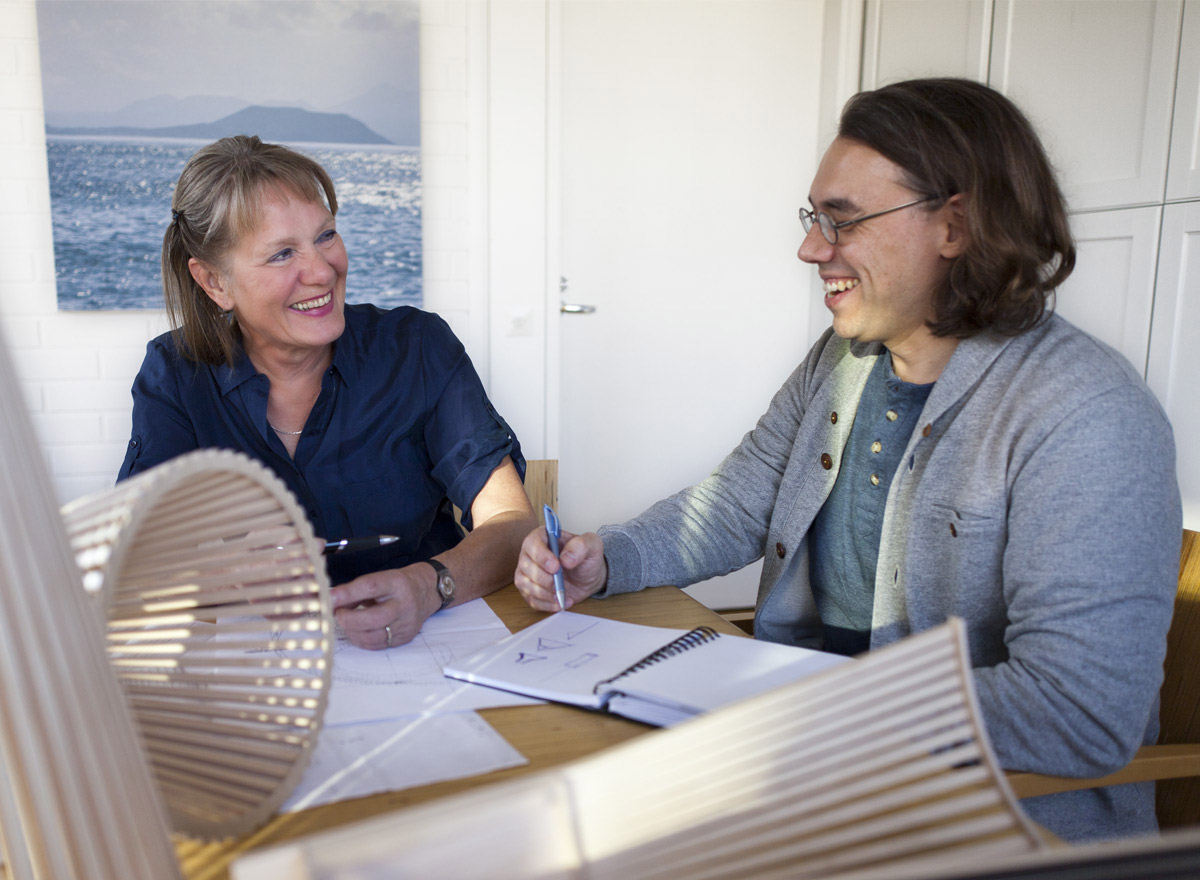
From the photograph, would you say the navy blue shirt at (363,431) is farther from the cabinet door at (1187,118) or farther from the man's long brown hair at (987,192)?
the cabinet door at (1187,118)

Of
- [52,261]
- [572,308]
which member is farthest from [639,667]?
[52,261]

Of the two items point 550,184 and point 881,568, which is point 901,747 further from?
point 550,184

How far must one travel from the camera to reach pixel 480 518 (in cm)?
151

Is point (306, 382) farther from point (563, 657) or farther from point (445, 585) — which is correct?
point (563, 657)

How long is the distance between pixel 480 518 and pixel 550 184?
165cm

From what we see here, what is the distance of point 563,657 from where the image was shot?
3.20 feet

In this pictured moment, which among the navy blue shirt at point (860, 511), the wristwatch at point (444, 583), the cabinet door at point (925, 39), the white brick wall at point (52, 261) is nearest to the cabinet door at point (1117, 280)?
the cabinet door at point (925, 39)

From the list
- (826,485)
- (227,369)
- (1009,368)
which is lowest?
(826,485)

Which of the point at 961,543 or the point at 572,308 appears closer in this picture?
the point at 961,543

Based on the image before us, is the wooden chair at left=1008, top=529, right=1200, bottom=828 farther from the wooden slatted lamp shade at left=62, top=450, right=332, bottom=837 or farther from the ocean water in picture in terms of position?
the ocean water in picture

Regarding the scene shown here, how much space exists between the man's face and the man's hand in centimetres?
68

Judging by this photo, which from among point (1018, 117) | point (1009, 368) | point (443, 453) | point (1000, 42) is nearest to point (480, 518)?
point (443, 453)

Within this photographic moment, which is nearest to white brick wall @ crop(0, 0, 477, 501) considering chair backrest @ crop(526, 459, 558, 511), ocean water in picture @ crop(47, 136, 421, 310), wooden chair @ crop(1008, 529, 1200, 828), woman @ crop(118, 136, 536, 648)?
ocean water in picture @ crop(47, 136, 421, 310)

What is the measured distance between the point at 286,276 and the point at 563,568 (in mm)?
713
